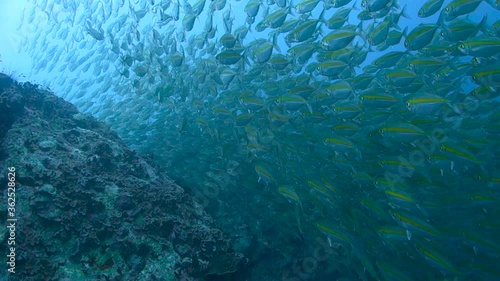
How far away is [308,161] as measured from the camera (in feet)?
23.6

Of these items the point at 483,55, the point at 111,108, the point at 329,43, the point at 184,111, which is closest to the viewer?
the point at 483,55

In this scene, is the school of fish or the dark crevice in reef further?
the school of fish

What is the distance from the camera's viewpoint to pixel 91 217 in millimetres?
4355

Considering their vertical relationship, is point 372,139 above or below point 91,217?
below

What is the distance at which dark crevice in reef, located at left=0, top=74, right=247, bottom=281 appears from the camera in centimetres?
388

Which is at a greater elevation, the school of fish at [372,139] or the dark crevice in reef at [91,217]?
the dark crevice in reef at [91,217]

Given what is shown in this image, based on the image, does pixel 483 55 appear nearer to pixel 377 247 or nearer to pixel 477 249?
pixel 477 249

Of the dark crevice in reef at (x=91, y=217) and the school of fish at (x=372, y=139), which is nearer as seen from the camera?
the dark crevice in reef at (x=91, y=217)

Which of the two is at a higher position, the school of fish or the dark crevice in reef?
the dark crevice in reef

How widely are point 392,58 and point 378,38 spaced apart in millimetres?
537

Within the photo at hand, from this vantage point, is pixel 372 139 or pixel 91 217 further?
pixel 372 139

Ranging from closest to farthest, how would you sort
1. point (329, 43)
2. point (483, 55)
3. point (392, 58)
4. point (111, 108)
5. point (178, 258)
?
point (178, 258) → point (483, 55) → point (329, 43) → point (392, 58) → point (111, 108)

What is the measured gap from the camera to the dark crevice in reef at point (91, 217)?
3879 mm

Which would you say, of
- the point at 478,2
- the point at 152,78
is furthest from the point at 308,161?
the point at 152,78
